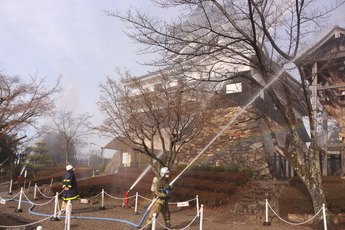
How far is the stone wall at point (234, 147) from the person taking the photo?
1861cm

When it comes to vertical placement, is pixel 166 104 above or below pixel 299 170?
above

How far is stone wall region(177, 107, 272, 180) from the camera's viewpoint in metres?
18.6

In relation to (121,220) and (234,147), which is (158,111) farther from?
(234,147)

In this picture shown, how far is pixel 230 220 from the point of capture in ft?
33.8

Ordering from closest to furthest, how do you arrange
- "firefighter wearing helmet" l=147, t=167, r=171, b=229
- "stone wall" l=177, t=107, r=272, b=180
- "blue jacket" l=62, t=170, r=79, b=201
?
1. "firefighter wearing helmet" l=147, t=167, r=171, b=229
2. "blue jacket" l=62, t=170, r=79, b=201
3. "stone wall" l=177, t=107, r=272, b=180

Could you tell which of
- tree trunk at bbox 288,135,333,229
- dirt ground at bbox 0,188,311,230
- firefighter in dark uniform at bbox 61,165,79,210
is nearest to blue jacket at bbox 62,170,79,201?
firefighter in dark uniform at bbox 61,165,79,210

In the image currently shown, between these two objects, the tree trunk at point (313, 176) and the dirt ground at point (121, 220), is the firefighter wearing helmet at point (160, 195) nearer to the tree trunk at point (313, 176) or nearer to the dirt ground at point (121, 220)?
the dirt ground at point (121, 220)

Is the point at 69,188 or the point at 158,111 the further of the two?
the point at 158,111

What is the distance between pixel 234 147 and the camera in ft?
66.0

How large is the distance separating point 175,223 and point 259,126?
12.9 m

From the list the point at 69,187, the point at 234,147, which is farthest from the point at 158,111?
the point at 234,147

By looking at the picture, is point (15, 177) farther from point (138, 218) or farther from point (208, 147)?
point (138, 218)

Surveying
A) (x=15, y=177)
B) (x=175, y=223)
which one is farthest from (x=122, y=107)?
(x=15, y=177)

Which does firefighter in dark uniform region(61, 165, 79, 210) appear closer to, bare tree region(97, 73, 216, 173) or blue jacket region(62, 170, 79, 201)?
blue jacket region(62, 170, 79, 201)
